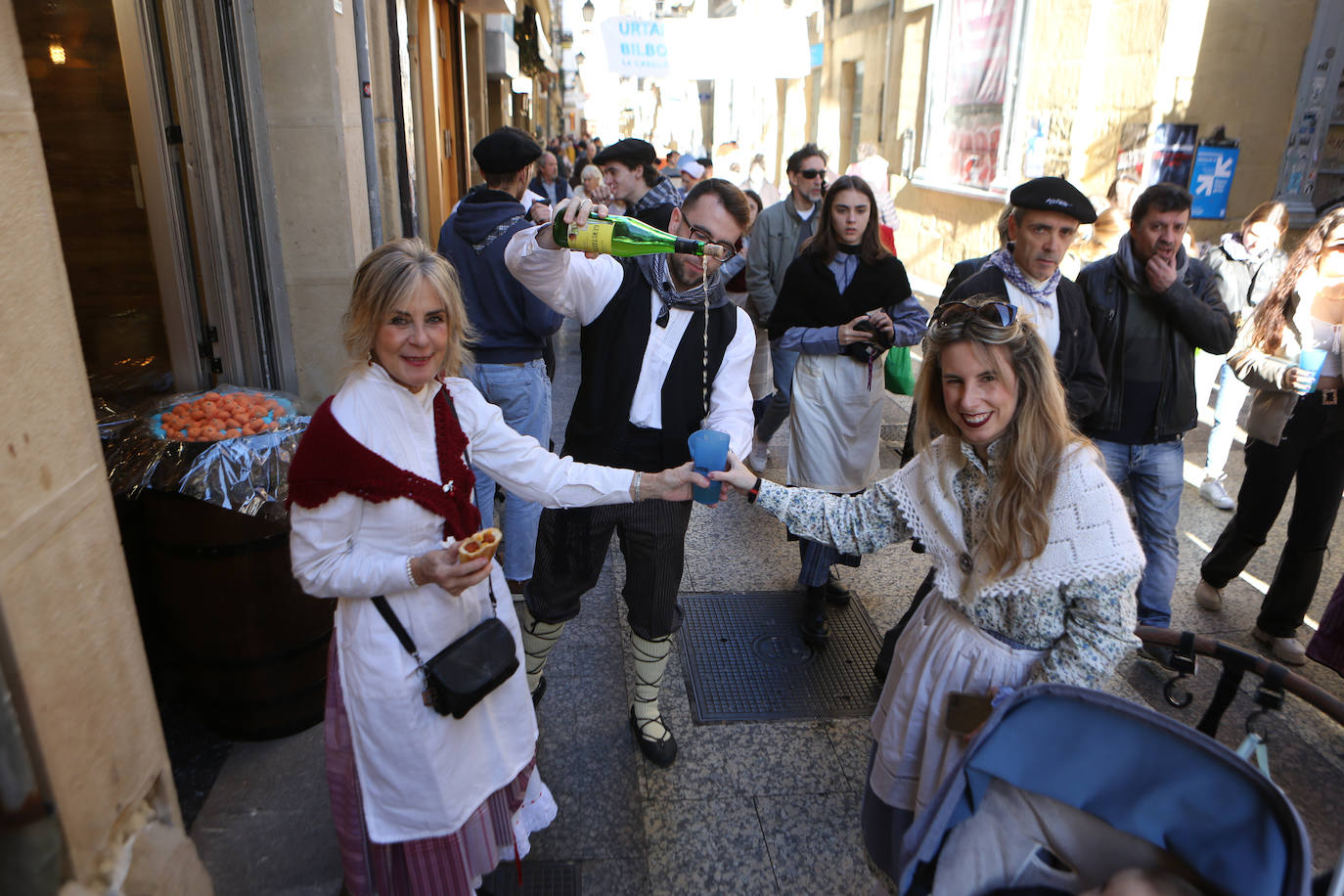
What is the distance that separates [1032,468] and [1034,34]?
10519 mm

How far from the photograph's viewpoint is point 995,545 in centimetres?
206

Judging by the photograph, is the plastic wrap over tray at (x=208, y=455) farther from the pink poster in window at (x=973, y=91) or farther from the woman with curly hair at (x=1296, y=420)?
the pink poster in window at (x=973, y=91)

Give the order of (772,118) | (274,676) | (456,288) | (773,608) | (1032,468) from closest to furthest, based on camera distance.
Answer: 1. (1032,468)
2. (456,288)
3. (274,676)
4. (773,608)
5. (772,118)

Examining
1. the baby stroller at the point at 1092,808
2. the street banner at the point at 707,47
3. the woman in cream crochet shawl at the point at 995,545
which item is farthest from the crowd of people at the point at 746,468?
the street banner at the point at 707,47

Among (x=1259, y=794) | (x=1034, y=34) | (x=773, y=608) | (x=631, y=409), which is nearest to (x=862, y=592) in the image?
(x=773, y=608)

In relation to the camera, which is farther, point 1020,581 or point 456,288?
point 456,288

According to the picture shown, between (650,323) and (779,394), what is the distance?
10.0 ft

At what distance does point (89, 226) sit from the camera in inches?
153

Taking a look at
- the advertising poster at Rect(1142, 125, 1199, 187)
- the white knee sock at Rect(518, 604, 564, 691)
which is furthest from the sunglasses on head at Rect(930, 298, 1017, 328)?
the advertising poster at Rect(1142, 125, 1199, 187)

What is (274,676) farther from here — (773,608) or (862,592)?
(862,592)

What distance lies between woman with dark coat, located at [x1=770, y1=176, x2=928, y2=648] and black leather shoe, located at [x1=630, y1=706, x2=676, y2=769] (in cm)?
104

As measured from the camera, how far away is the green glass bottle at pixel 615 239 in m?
2.52

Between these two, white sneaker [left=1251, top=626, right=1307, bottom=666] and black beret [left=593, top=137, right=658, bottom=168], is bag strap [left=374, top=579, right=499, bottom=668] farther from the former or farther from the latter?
black beret [left=593, top=137, right=658, bottom=168]

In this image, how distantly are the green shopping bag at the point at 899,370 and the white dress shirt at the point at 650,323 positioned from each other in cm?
140
